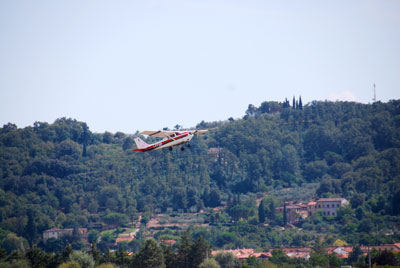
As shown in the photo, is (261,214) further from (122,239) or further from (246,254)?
(246,254)

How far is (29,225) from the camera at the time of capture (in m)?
165

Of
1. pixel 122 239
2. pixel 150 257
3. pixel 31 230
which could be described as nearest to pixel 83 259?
pixel 150 257

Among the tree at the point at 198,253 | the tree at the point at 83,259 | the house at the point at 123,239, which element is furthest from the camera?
the house at the point at 123,239

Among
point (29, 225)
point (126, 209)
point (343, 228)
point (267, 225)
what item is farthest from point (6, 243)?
point (343, 228)

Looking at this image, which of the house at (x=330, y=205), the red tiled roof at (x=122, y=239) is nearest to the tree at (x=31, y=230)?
the red tiled roof at (x=122, y=239)

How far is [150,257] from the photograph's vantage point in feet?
258

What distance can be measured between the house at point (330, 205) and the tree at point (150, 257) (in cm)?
9606

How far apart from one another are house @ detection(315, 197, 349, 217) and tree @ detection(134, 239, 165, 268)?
96.1 metres

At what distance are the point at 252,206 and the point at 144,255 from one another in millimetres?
101331

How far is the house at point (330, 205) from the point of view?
170875 mm

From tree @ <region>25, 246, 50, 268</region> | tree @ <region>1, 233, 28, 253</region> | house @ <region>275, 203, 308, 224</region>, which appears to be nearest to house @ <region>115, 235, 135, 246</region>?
tree @ <region>1, 233, 28, 253</region>

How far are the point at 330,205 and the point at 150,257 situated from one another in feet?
329

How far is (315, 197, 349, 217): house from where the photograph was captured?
17088 centimetres

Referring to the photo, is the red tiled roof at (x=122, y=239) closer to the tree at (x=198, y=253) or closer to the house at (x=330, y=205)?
the house at (x=330, y=205)
